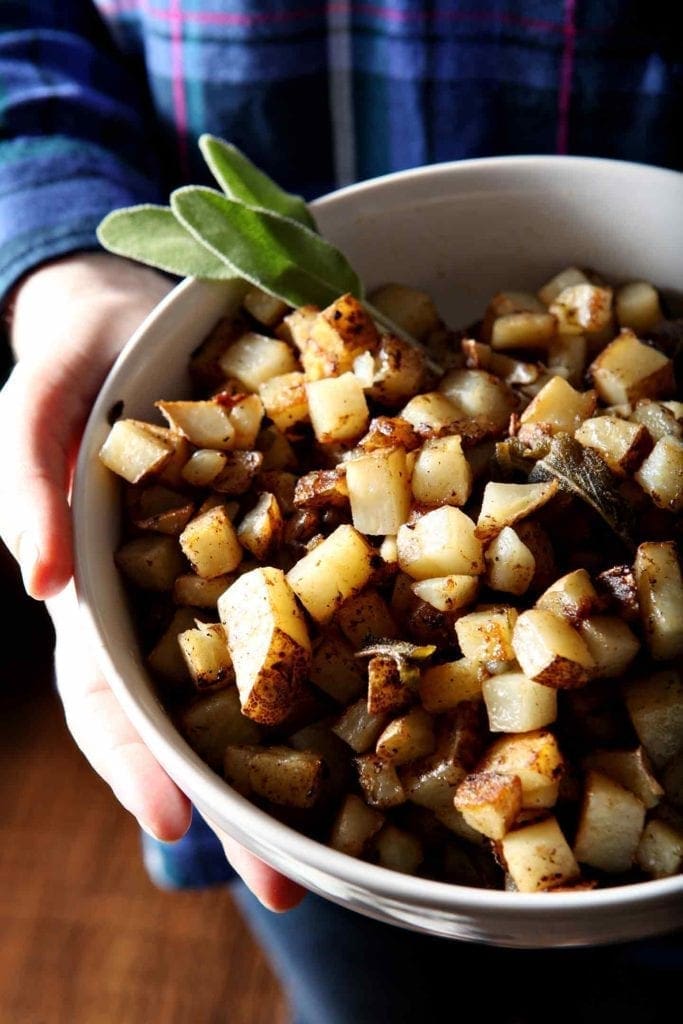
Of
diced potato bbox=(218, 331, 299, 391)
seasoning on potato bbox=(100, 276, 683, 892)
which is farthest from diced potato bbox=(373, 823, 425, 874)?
diced potato bbox=(218, 331, 299, 391)

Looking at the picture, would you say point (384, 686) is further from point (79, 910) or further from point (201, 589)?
point (79, 910)

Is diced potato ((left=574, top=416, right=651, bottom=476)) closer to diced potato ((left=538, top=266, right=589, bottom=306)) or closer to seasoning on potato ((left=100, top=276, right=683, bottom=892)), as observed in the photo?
seasoning on potato ((left=100, top=276, right=683, bottom=892))

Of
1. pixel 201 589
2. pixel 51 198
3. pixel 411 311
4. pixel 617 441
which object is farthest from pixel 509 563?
pixel 51 198

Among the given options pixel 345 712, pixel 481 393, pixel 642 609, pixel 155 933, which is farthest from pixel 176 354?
pixel 155 933

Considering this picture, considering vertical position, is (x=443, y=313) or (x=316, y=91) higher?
(x=316, y=91)

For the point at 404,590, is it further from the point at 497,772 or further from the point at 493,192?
the point at 493,192
